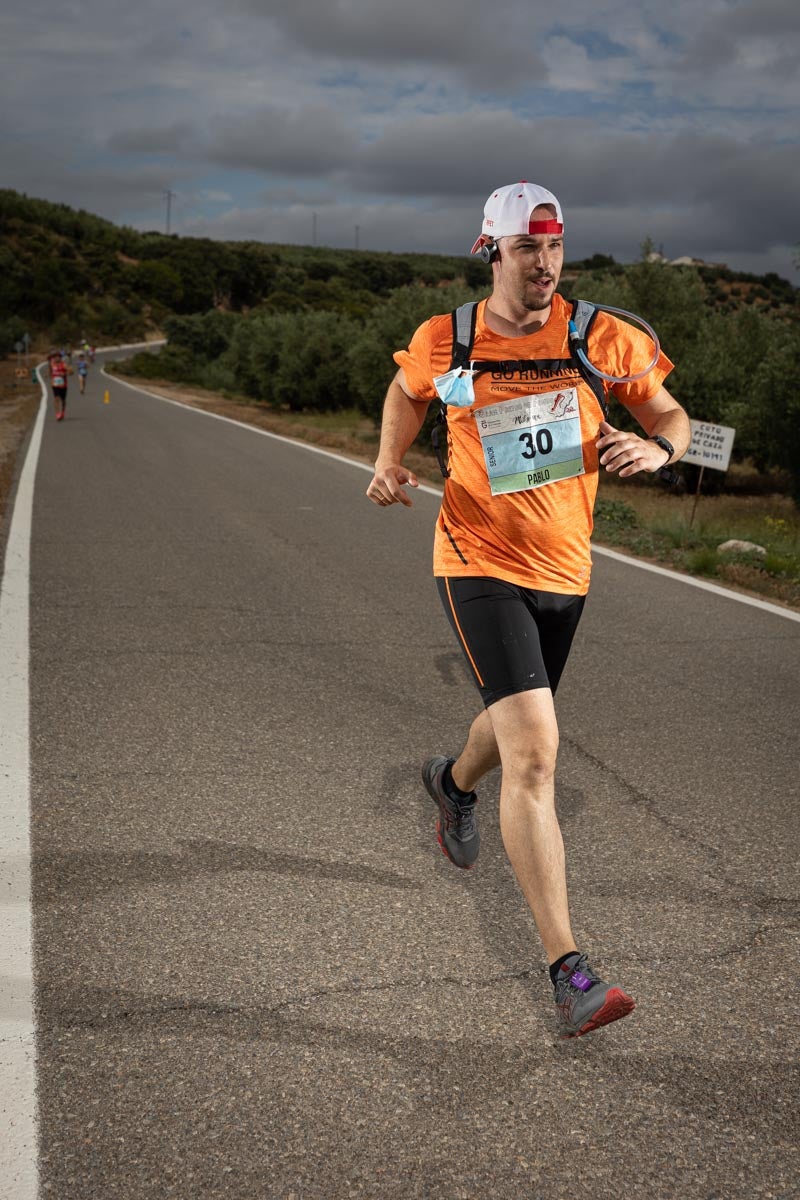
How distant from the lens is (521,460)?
3459 mm

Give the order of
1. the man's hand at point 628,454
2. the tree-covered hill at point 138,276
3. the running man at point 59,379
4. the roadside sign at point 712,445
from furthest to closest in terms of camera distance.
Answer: the tree-covered hill at point 138,276, the running man at point 59,379, the roadside sign at point 712,445, the man's hand at point 628,454

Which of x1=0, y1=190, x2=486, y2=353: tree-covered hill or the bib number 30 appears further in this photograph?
x1=0, y1=190, x2=486, y2=353: tree-covered hill

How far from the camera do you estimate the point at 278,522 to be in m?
12.2

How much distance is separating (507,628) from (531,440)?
582 millimetres

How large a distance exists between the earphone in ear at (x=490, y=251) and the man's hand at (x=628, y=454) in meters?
0.63

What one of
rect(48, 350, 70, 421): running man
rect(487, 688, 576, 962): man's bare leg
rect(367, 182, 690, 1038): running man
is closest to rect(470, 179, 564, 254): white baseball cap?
rect(367, 182, 690, 1038): running man

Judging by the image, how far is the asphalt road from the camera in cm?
248

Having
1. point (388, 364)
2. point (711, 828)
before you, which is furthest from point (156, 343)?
point (711, 828)

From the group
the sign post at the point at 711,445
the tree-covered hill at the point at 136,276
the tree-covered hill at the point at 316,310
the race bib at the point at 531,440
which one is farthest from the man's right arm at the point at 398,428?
the tree-covered hill at the point at 136,276

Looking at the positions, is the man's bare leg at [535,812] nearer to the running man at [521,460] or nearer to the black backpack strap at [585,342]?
the running man at [521,460]

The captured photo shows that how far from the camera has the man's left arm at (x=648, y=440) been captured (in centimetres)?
322

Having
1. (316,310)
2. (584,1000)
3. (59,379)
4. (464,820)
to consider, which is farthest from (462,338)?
(316,310)

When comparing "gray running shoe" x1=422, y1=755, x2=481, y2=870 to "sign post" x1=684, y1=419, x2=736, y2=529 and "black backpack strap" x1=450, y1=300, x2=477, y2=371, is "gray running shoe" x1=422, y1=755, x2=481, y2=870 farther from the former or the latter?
"sign post" x1=684, y1=419, x2=736, y2=529

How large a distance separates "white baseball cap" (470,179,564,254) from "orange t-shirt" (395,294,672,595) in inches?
11.2
